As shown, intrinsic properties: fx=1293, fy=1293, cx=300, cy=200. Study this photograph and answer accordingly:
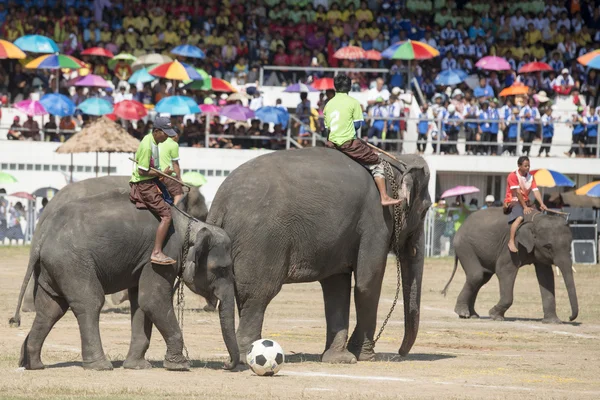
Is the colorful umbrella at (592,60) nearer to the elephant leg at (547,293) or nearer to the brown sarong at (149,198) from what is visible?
the elephant leg at (547,293)

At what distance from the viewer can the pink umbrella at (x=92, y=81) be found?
122 feet

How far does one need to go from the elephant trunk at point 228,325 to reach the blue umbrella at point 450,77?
27863mm

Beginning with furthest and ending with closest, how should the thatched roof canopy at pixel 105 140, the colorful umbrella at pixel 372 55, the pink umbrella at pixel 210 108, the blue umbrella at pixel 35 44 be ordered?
the colorful umbrella at pixel 372 55 → the pink umbrella at pixel 210 108 → the blue umbrella at pixel 35 44 → the thatched roof canopy at pixel 105 140

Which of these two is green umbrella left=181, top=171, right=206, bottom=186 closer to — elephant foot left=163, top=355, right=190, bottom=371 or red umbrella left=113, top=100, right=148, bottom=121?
red umbrella left=113, top=100, right=148, bottom=121

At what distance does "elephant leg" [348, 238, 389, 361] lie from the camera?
14484 mm

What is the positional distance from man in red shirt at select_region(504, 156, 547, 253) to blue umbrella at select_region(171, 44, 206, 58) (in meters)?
19.1

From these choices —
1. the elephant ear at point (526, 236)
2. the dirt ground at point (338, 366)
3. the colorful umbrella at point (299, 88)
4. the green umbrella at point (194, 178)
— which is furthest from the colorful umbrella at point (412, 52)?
the elephant ear at point (526, 236)

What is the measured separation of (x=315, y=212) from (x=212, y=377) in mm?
2384

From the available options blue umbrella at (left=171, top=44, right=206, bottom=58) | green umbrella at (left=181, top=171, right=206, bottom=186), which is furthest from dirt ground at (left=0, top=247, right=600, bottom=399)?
blue umbrella at (left=171, top=44, right=206, bottom=58)

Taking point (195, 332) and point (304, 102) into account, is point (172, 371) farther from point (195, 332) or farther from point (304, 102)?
point (304, 102)

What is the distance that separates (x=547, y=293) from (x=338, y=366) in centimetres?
776

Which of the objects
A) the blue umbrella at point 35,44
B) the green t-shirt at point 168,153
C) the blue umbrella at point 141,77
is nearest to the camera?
the green t-shirt at point 168,153

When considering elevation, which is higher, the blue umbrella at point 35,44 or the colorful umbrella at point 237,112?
the blue umbrella at point 35,44

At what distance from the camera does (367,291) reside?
47.8 feet
